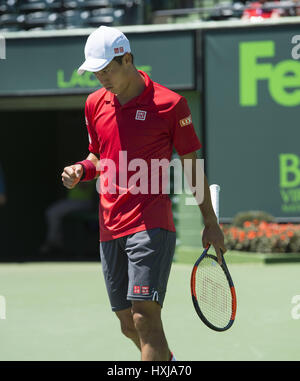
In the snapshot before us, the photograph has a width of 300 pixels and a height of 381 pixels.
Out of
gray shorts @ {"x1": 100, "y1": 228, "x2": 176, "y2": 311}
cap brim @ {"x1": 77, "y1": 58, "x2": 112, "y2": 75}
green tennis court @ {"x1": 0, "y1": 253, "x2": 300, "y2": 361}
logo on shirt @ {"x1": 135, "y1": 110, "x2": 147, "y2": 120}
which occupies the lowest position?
green tennis court @ {"x1": 0, "y1": 253, "x2": 300, "y2": 361}

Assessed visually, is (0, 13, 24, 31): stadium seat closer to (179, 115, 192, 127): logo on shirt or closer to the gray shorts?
(179, 115, 192, 127): logo on shirt

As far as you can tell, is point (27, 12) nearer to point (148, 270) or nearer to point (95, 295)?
point (95, 295)

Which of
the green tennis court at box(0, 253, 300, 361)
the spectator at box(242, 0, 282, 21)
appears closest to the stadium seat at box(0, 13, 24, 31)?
the spectator at box(242, 0, 282, 21)

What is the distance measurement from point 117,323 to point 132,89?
3.18m

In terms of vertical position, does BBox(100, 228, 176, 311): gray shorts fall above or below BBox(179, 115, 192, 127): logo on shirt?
below

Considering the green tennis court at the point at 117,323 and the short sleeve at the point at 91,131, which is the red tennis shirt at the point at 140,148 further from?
the green tennis court at the point at 117,323

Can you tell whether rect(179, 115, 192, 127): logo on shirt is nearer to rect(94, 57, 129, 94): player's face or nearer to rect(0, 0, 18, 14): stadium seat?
rect(94, 57, 129, 94): player's face

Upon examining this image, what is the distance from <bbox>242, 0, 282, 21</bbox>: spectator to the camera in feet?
39.9

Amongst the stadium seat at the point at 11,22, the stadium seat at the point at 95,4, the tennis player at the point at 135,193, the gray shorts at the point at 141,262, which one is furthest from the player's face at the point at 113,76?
the stadium seat at the point at 95,4

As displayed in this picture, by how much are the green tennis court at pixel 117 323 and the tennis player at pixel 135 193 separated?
1490mm

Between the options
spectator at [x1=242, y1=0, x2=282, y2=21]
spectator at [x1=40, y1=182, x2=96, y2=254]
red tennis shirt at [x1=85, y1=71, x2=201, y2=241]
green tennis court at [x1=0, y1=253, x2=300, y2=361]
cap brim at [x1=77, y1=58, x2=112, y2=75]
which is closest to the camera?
cap brim at [x1=77, y1=58, x2=112, y2=75]

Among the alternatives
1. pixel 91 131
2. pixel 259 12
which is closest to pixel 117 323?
pixel 91 131

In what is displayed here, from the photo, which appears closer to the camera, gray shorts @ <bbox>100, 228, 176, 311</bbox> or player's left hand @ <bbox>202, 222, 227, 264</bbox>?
gray shorts @ <bbox>100, 228, 176, 311</bbox>

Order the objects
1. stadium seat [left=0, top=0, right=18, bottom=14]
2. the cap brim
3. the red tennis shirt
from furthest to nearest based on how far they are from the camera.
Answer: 1. stadium seat [left=0, top=0, right=18, bottom=14]
2. the red tennis shirt
3. the cap brim
